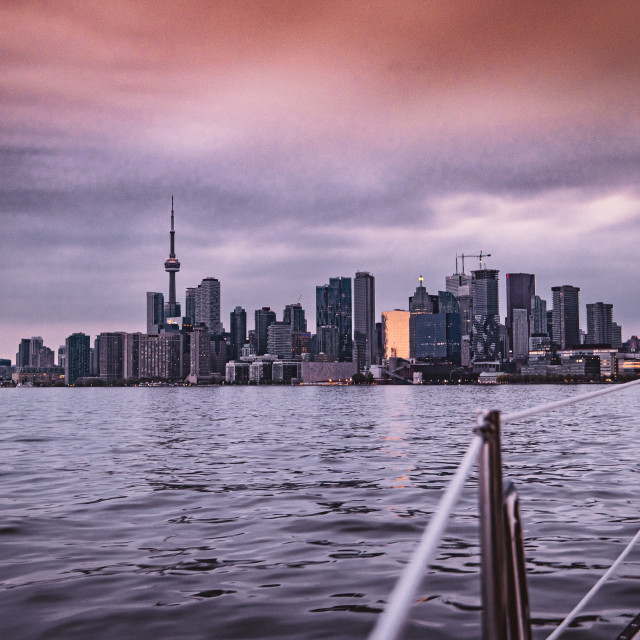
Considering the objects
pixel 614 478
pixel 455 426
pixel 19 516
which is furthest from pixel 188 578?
pixel 455 426

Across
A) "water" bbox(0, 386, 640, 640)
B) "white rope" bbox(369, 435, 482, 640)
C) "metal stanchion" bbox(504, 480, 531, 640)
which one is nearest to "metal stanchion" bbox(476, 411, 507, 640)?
"white rope" bbox(369, 435, 482, 640)

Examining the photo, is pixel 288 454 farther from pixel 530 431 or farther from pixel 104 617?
pixel 104 617

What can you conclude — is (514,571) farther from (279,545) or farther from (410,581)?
(279,545)

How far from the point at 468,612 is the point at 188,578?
3880mm

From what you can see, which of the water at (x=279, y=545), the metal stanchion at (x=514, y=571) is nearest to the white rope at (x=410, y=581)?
the metal stanchion at (x=514, y=571)

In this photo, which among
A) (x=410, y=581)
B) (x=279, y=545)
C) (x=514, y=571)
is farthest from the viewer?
(x=279, y=545)

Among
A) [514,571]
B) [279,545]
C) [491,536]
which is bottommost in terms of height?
[279,545]

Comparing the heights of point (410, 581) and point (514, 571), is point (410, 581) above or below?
above

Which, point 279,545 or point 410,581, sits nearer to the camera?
point 410,581

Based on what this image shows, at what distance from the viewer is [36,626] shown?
8.03m

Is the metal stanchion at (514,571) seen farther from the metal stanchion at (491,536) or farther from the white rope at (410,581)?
the white rope at (410,581)

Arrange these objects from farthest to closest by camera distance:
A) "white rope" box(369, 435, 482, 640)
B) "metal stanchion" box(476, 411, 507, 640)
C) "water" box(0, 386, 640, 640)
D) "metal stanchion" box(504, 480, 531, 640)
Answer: "water" box(0, 386, 640, 640) < "metal stanchion" box(504, 480, 531, 640) < "metal stanchion" box(476, 411, 507, 640) < "white rope" box(369, 435, 482, 640)

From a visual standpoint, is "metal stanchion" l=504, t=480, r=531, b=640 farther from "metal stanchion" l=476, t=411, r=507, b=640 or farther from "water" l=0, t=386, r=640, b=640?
"water" l=0, t=386, r=640, b=640

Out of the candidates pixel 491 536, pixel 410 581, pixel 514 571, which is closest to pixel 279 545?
pixel 514 571
